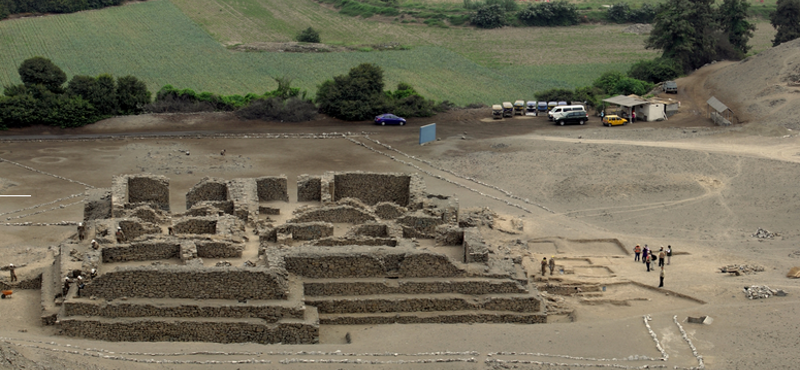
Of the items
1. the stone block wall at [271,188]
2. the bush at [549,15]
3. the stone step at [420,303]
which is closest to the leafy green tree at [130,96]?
the stone block wall at [271,188]

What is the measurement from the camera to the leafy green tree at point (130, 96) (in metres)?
77.0

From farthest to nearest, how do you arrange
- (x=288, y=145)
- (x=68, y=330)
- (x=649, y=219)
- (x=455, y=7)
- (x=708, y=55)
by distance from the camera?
(x=455, y=7) → (x=708, y=55) → (x=288, y=145) → (x=649, y=219) → (x=68, y=330)

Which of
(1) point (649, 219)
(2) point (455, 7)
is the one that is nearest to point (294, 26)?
(2) point (455, 7)

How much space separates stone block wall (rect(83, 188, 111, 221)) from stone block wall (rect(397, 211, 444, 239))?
42.0 feet

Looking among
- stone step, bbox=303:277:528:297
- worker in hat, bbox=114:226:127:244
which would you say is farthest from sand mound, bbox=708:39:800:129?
worker in hat, bbox=114:226:127:244

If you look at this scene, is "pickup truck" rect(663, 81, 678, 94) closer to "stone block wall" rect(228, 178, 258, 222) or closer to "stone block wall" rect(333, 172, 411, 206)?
"stone block wall" rect(333, 172, 411, 206)

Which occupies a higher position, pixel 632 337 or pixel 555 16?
pixel 555 16

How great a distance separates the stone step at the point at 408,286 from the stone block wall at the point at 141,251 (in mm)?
5650

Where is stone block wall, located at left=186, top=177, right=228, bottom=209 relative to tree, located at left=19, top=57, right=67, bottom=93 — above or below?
below

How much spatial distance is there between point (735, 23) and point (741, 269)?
2284 inches

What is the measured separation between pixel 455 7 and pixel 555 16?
40.6 feet

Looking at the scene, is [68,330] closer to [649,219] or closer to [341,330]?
[341,330]

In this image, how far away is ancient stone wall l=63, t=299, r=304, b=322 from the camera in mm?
35375

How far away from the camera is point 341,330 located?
120ft
